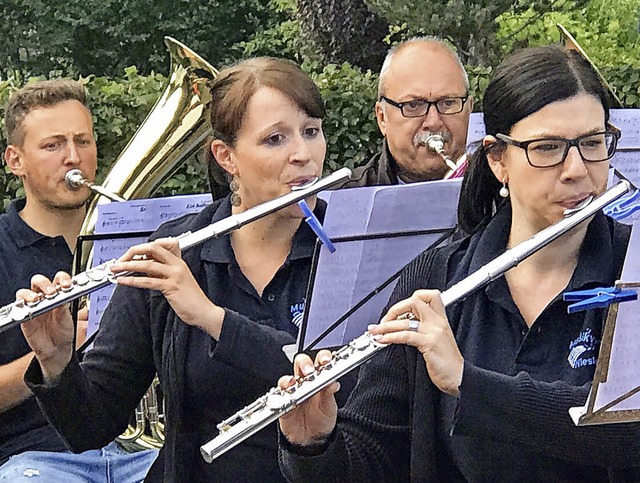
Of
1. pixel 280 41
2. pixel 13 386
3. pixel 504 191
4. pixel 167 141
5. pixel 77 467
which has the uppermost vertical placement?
pixel 280 41

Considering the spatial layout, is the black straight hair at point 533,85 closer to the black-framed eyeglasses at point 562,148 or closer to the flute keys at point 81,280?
the black-framed eyeglasses at point 562,148

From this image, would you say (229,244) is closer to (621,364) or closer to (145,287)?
(145,287)

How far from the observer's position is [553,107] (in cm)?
196

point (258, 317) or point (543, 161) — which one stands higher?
point (543, 161)

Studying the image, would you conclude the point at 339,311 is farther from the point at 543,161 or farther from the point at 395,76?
the point at 395,76

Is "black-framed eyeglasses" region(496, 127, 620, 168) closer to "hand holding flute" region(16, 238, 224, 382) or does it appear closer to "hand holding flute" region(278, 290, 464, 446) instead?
"hand holding flute" region(278, 290, 464, 446)

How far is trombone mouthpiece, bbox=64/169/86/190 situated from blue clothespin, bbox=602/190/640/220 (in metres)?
1.64

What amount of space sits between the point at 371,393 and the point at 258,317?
437mm

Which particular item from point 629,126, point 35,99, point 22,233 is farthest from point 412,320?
point 35,99

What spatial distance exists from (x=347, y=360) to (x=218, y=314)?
0.46 meters

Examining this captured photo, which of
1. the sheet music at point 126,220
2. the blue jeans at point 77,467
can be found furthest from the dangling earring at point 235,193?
the blue jeans at point 77,467

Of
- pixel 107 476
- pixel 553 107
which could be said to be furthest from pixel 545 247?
pixel 107 476

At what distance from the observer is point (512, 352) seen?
6.36ft

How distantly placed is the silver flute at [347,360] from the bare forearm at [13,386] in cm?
105
